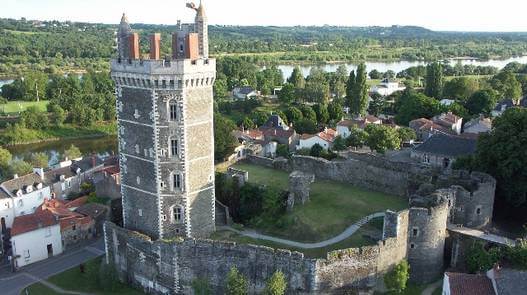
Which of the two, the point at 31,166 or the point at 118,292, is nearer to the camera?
the point at 118,292

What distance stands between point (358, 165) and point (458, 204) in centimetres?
1001

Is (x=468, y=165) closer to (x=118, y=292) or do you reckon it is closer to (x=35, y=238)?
(x=118, y=292)

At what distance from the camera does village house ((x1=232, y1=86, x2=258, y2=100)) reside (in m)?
112

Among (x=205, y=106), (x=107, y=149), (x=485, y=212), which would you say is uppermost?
(x=205, y=106)

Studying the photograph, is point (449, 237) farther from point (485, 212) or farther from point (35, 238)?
point (35, 238)

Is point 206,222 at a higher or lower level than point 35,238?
higher

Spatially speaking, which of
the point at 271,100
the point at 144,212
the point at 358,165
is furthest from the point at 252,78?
the point at 144,212

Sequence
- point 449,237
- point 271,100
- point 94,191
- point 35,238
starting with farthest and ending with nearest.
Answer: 1. point 271,100
2. point 94,191
3. point 35,238
4. point 449,237

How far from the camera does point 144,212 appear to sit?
113 ft

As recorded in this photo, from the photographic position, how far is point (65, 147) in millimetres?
82625

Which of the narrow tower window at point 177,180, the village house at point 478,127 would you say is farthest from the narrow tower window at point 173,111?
the village house at point 478,127

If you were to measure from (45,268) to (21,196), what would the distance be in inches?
384

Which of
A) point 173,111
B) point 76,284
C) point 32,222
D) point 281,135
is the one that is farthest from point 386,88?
point 76,284

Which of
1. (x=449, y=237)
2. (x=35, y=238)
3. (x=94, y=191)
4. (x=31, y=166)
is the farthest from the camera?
(x=31, y=166)
